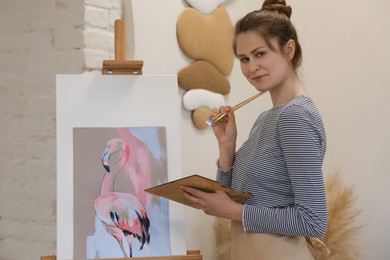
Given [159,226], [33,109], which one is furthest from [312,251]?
[33,109]

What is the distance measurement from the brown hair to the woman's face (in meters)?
0.01

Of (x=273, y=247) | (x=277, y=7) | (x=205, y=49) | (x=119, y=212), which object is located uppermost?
(x=205, y=49)

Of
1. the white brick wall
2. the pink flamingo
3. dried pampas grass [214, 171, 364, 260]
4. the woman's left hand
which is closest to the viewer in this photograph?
the woman's left hand

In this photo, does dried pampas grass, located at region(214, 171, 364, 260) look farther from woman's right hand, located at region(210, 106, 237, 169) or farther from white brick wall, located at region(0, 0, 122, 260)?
woman's right hand, located at region(210, 106, 237, 169)

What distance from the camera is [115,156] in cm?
163

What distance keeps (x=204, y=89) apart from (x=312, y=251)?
116 centimetres

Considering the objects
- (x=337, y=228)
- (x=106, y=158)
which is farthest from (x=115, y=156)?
(x=337, y=228)

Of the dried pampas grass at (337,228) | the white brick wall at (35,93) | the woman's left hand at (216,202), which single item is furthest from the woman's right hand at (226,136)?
the dried pampas grass at (337,228)

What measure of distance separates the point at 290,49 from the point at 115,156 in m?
0.56

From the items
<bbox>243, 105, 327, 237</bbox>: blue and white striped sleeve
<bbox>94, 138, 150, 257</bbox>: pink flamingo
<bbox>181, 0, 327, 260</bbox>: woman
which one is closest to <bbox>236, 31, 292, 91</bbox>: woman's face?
<bbox>181, 0, 327, 260</bbox>: woman

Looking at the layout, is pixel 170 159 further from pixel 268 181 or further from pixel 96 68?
pixel 96 68

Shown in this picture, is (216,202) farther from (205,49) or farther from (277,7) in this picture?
(205,49)

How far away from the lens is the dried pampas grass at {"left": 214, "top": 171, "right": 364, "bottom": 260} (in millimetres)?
2377

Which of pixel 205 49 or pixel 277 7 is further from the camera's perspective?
pixel 205 49
